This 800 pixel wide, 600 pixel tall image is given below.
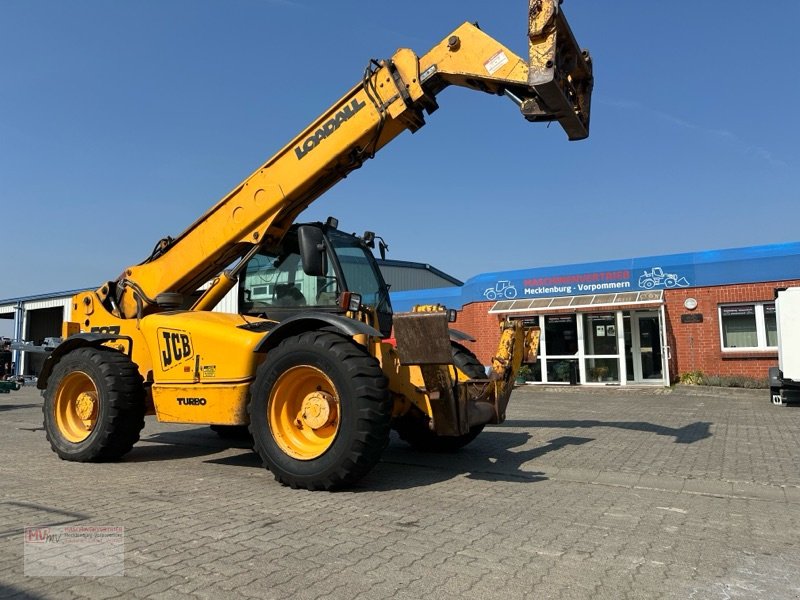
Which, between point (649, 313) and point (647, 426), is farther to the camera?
point (649, 313)

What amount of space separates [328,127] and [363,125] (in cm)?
47

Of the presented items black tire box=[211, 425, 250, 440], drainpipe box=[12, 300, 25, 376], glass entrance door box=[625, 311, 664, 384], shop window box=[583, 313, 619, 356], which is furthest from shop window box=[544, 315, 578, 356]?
drainpipe box=[12, 300, 25, 376]

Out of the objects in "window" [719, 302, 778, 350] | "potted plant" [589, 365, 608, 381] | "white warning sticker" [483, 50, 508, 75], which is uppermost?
"white warning sticker" [483, 50, 508, 75]

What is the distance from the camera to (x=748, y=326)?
675 inches

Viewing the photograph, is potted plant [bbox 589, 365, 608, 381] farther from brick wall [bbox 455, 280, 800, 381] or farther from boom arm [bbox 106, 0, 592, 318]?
boom arm [bbox 106, 0, 592, 318]

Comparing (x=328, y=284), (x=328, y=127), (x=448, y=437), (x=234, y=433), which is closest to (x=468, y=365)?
(x=448, y=437)

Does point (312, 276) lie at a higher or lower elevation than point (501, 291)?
lower

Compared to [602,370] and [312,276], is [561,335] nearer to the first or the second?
[602,370]

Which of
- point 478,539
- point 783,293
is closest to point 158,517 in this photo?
point 478,539

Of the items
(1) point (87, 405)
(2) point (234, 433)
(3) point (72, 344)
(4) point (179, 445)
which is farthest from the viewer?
(2) point (234, 433)

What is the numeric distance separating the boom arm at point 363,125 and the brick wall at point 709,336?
44.1ft

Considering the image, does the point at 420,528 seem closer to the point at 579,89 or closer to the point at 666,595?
the point at 666,595

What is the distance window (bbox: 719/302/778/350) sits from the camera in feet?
55.2

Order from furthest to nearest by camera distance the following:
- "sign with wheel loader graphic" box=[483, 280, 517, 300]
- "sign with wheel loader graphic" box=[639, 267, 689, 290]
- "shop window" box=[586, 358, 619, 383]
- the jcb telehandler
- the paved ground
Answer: "sign with wheel loader graphic" box=[483, 280, 517, 300] → "shop window" box=[586, 358, 619, 383] → "sign with wheel loader graphic" box=[639, 267, 689, 290] → the jcb telehandler → the paved ground
